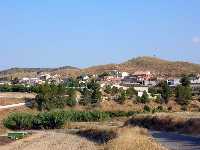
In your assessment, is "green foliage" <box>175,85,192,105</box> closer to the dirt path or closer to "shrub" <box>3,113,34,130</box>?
"shrub" <box>3,113,34,130</box>

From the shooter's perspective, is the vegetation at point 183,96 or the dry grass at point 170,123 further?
the vegetation at point 183,96

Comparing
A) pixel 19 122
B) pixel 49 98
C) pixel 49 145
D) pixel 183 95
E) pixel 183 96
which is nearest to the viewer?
pixel 49 145

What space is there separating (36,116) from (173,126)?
88.8 feet

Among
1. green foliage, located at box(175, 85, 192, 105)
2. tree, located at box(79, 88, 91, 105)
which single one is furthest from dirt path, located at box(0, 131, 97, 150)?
green foliage, located at box(175, 85, 192, 105)

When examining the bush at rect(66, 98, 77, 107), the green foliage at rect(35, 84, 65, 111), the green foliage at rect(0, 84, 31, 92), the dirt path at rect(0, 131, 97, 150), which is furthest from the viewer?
the green foliage at rect(0, 84, 31, 92)

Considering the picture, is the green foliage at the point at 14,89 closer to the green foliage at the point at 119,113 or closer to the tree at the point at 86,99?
the tree at the point at 86,99

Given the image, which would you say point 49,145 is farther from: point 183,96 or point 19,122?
point 183,96

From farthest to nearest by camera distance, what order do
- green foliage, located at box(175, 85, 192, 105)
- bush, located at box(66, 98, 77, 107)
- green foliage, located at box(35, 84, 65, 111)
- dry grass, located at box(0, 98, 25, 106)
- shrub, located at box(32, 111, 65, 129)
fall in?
green foliage, located at box(175, 85, 192, 105), bush, located at box(66, 98, 77, 107), dry grass, located at box(0, 98, 25, 106), green foliage, located at box(35, 84, 65, 111), shrub, located at box(32, 111, 65, 129)

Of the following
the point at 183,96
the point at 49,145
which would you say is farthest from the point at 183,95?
the point at 49,145

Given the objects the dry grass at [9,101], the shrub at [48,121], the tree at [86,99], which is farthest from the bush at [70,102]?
the shrub at [48,121]

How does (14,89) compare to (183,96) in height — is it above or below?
above

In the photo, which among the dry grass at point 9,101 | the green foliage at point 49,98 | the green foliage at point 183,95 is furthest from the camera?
the green foliage at point 183,95

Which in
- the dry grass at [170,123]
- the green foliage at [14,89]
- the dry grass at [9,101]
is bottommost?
the dry grass at [170,123]

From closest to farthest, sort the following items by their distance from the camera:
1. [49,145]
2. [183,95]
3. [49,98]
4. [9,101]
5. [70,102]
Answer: [49,145], [49,98], [9,101], [70,102], [183,95]
